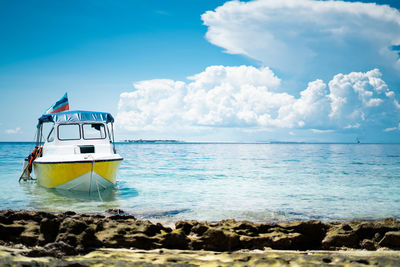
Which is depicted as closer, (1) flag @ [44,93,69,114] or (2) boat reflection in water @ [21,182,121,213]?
(2) boat reflection in water @ [21,182,121,213]

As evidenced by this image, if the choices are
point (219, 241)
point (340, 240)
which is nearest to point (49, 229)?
point (219, 241)

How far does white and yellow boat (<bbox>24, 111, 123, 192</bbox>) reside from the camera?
11453 millimetres

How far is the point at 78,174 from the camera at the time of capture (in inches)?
450

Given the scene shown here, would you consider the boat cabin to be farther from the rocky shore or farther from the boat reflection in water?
the rocky shore

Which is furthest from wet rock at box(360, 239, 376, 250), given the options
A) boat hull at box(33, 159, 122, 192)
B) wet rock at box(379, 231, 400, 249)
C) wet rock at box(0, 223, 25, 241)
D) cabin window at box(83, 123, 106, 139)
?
cabin window at box(83, 123, 106, 139)

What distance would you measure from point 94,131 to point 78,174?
2782 millimetres

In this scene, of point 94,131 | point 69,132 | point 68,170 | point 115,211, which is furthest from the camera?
point 94,131

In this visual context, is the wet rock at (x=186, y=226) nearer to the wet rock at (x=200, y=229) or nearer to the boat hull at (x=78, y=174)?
the wet rock at (x=200, y=229)

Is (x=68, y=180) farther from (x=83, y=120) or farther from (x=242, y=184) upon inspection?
(x=242, y=184)

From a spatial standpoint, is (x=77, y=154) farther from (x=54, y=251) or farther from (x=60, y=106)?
(x=54, y=251)

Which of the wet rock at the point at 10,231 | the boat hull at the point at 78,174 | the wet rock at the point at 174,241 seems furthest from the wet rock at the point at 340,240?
the boat hull at the point at 78,174

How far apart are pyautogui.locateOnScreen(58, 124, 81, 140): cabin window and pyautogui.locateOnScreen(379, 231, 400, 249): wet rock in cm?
1158

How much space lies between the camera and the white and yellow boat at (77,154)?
1145cm

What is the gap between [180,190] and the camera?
13711mm
